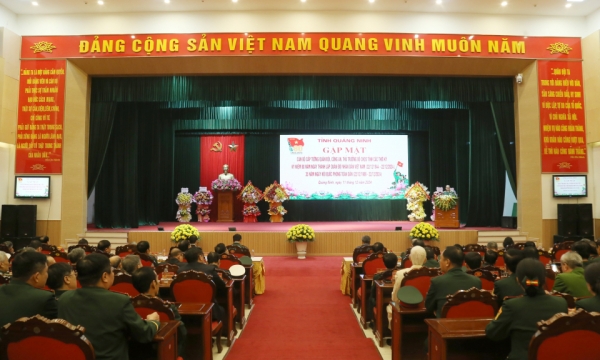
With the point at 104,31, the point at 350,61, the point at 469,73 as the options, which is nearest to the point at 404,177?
the point at 469,73

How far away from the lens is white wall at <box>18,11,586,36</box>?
30.9ft

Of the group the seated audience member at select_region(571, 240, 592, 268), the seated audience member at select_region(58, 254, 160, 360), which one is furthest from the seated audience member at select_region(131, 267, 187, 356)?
the seated audience member at select_region(571, 240, 592, 268)

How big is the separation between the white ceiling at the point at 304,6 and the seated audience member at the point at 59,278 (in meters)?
7.67

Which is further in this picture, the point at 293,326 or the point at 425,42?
the point at 425,42

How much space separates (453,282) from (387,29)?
25.4ft

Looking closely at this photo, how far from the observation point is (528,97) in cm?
986

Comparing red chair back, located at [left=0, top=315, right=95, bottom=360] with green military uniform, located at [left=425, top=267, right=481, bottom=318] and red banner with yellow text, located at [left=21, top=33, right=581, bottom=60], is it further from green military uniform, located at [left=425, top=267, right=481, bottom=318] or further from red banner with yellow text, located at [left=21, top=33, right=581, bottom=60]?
red banner with yellow text, located at [left=21, top=33, right=581, bottom=60]

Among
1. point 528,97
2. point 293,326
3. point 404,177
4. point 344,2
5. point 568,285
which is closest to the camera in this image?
point 568,285

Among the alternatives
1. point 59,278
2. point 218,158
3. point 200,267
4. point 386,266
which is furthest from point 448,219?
point 59,278

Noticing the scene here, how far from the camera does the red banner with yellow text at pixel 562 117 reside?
9680 mm

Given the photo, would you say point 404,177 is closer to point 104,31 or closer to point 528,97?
point 528,97

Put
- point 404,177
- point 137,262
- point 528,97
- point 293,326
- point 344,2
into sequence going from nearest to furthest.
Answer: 1. point 137,262
2. point 293,326
3. point 344,2
4. point 528,97
5. point 404,177

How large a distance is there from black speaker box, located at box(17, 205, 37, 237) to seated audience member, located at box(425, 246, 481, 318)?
8858 millimetres

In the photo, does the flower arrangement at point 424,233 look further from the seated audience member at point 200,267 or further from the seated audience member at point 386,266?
the seated audience member at point 200,267
